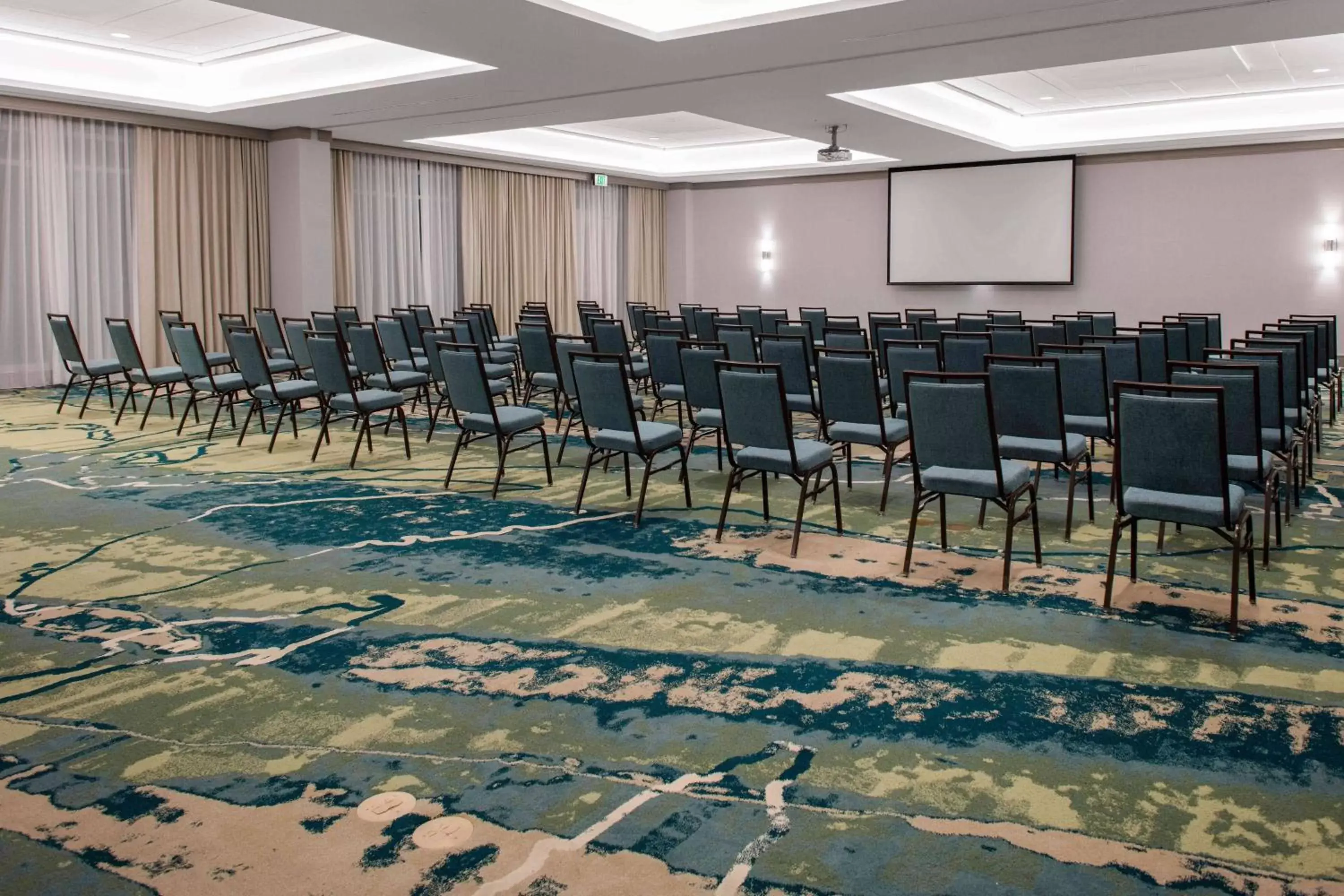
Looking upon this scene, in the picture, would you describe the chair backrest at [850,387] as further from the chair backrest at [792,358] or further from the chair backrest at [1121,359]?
the chair backrest at [1121,359]

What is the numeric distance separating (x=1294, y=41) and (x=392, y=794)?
35.5 feet

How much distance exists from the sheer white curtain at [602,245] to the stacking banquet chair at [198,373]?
9723 mm

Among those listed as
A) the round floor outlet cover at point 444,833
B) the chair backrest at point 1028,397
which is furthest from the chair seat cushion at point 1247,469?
the round floor outlet cover at point 444,833

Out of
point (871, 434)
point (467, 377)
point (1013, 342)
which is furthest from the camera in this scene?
point (1013, 342)

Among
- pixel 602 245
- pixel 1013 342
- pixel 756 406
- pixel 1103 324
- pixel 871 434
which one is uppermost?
pixel 602 245

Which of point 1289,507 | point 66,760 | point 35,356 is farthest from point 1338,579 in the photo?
point 35,356

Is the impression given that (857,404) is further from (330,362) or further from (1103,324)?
(1103,324)

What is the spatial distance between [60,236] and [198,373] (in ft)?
14.4

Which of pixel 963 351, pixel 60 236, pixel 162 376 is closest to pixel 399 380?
pixel 162 376

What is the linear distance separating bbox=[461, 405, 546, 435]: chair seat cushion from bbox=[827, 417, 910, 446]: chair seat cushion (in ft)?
6.19

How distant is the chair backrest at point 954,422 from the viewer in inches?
181

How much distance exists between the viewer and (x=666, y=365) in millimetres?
7992

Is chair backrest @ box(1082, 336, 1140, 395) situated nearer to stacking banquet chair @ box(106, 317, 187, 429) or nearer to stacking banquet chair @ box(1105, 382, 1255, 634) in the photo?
stacking banquet chair @ box(1105, 382, 1255, 634)

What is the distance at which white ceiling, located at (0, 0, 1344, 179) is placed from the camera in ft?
24.6
